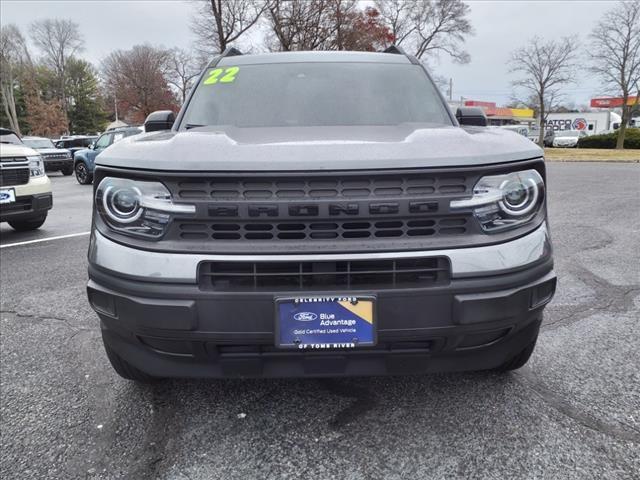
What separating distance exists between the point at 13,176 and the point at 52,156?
15.5 meters

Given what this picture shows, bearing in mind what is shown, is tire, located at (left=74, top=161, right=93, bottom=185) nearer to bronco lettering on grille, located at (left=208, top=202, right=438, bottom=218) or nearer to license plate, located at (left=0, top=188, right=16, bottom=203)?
license plate, located at (left=0, top=188, right=16, bottom=203)

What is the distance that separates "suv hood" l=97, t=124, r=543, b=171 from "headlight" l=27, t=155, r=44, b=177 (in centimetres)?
527

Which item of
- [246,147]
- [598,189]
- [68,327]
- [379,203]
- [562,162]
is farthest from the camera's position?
[562,162]

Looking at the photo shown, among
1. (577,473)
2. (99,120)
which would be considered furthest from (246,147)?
(99,120)

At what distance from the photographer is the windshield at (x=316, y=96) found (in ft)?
9.36

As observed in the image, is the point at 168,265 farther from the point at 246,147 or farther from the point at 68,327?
the point at 68,327

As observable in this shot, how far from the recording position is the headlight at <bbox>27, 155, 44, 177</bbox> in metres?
6.43

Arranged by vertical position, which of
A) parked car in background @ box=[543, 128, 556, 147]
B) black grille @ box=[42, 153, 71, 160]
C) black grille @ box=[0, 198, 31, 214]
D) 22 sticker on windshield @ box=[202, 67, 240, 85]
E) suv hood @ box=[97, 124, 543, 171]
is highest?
22 sticker on windshield @ box=[202, 67, 240, 85]

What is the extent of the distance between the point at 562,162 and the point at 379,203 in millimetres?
22131

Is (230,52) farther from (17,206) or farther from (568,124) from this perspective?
(568,124)

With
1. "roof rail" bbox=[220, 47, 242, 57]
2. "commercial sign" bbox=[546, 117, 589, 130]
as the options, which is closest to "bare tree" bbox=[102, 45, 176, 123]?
"commercial sign" bbox=[546, 117, 589, 130]

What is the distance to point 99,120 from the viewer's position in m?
68.9

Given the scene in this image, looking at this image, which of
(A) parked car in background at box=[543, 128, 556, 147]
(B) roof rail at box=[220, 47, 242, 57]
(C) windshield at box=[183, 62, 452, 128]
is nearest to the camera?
(C) windshield at box=[183, 62, 452, 128]

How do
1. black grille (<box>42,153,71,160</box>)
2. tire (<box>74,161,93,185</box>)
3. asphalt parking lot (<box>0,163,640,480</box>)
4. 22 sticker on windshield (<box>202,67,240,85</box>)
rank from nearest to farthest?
asphalt parking lot (<box>0,163,640,480</box>) → 22 sticker on windshield (<box>202,67,240,85</box>) → tire (<box>74,161,93,185</box>) → black grille (<box>42,153,71,160</box>)
